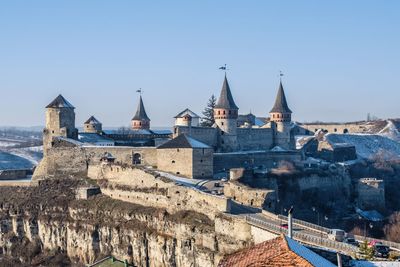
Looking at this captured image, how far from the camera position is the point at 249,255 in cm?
1506

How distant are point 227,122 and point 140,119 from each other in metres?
17.4

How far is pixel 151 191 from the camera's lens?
51469 mm

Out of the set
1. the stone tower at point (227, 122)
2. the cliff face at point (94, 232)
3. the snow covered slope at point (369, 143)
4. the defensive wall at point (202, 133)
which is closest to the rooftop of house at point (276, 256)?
the cliff face at point (94, 232)

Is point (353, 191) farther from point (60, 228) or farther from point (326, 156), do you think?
point (60, 228)

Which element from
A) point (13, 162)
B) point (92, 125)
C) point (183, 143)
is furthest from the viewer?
point (13, 162)

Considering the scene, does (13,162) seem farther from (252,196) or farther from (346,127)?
(252,196)

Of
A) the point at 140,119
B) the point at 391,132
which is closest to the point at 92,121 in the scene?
the point at 140,119

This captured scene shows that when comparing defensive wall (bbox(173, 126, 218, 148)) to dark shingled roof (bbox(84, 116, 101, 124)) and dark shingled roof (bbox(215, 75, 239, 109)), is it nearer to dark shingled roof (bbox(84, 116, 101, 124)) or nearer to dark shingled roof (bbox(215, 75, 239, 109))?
dark shingled roof (bbox(215, 75, 239, 109))

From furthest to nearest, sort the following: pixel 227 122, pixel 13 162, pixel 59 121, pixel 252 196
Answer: pixel 13 162 → pixel 59 121 → pixel 227 122 → pixel 252 196

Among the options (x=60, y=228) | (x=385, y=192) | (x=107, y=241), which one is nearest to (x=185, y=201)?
(x=107, y=241)

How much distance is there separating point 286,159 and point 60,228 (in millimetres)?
20399

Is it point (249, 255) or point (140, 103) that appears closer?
point (249, 255)

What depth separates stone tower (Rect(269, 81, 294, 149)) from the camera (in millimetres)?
63750

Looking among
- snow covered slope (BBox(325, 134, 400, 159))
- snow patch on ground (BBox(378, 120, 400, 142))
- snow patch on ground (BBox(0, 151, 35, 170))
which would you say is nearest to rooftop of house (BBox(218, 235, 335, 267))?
snow covered slope (BBox(325, 134, 400, 159))
